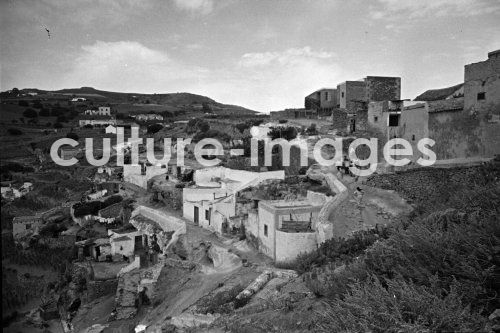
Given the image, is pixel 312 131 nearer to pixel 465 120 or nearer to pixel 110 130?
pixel 465 120

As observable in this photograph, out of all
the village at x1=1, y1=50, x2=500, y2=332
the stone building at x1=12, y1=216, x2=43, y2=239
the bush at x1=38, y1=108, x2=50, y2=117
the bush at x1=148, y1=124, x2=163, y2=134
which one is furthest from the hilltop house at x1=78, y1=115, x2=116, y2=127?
the stone building at x1=12, y1=216, x2=43, y2=239

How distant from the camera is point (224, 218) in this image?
48.8 feet

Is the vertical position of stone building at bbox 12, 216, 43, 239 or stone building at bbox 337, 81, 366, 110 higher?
stone building at bbox 337, 81, 366, 110

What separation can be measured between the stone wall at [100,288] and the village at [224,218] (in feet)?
0.12

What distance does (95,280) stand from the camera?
1500cm

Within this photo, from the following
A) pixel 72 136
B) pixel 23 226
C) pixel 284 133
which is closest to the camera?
pixel 23 226

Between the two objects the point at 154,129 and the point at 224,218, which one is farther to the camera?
the point at 154,129

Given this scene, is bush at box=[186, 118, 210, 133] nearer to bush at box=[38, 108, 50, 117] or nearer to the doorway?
the doorway

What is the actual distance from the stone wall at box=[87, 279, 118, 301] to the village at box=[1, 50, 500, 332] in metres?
0.04

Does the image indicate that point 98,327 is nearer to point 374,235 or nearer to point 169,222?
point 169,222

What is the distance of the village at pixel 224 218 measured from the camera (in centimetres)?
964

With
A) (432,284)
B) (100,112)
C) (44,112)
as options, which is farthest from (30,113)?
(432,284)

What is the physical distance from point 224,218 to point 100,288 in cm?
555

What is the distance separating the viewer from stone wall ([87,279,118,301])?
1434cm
